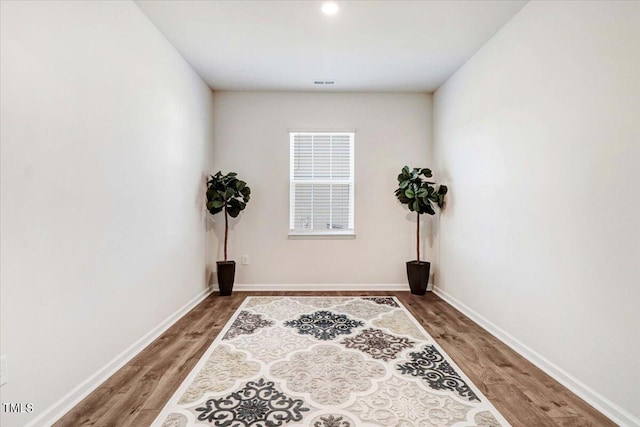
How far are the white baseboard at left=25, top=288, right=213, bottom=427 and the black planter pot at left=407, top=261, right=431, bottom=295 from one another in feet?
9.42

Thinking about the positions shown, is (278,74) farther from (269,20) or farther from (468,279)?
(468,279)

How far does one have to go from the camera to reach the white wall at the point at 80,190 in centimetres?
158

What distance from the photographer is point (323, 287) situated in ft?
15.4

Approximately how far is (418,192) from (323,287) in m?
1.82

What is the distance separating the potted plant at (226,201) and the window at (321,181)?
0.78 meters

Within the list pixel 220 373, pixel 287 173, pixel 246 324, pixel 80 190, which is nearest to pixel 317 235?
pixel 287 173

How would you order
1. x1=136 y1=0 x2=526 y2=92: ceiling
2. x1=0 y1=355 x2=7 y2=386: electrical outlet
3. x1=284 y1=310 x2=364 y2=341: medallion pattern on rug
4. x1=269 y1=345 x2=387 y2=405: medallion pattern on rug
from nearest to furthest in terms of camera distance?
1. x1=0 y1=355 x2=7 y2=386: electrical outlet
2. x1=269 y1=345 x2=387 y2=405: medallion pattern on rug
3. x1=136 y1=0 x2=526 y2=92: ceiling
4. x1=284 y1=310 x2=364 y2=341: medallion pattern on rug

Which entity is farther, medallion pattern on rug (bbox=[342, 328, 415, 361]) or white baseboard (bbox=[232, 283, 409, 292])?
white baseboard (bbox=[232, 283, 409, 292])

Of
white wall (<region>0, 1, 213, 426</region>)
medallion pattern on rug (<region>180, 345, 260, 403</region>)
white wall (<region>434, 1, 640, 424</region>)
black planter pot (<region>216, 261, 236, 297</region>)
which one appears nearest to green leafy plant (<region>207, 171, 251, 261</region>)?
black planter pot (<region>216, 261, 236, 297</region>)

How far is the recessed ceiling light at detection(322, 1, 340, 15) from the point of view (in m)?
2.64

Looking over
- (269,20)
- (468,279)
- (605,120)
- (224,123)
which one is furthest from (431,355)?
(224,123)

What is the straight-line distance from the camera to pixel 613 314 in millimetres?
1833

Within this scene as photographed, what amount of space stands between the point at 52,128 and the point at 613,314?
3.17 m

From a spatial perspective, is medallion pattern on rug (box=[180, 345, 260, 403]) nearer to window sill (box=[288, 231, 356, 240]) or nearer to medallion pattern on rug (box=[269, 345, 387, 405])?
medallion pattern on rug (box=[269, 345, 387, 405])
